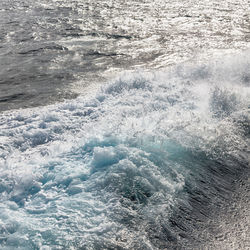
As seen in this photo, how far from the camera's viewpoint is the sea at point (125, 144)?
5.30 metres

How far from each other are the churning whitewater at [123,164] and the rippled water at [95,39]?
2157 mm

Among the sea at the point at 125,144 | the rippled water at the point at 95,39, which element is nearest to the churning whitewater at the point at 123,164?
the sea at the point at 125,144

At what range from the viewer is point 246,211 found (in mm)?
5695

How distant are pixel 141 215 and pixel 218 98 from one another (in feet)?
16.1

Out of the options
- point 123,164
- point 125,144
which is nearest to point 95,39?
point 125,144

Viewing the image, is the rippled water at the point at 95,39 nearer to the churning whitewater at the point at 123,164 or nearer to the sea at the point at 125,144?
the sea at the point at 125,144

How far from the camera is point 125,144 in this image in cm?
718

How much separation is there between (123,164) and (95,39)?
33.9 ft

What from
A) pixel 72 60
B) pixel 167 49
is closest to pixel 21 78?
pixel 72 60

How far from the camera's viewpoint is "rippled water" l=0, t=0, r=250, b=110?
1170cm

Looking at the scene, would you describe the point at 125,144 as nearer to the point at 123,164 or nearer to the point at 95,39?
the point at 123,164

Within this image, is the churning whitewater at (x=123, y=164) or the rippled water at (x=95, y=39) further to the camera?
the rippled water at (x=95, y=39)

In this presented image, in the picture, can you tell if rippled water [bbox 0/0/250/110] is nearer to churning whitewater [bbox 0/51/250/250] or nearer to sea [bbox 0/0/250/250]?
sea [bbox 0/0/250/250]

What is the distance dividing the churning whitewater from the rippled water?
84.9 inches
